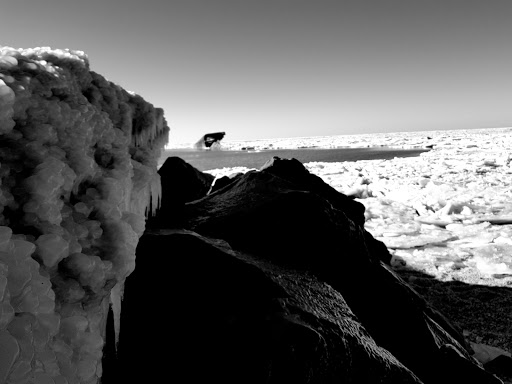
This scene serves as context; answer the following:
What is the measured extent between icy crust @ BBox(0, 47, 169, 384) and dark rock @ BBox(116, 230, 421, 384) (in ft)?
0.74

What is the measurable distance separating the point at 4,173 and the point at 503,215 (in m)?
8.00

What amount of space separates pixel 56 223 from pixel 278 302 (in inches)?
39.0

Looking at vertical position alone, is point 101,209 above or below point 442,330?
above

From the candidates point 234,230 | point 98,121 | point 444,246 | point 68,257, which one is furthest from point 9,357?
point 444,246

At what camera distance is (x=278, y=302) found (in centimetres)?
164

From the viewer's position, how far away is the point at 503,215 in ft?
22.4

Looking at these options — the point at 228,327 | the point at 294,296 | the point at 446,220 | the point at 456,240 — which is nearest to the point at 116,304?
the point at 228,327

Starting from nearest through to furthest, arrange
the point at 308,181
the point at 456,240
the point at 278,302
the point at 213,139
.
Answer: the point at 278,302
the point at 308,181
the point at 456,240
the point at 213,139

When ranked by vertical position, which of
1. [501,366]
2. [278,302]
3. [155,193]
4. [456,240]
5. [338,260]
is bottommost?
[501,366]

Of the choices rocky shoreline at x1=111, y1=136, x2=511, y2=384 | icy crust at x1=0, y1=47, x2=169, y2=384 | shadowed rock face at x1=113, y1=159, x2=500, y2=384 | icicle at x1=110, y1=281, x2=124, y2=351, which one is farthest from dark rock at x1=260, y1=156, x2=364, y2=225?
icicle at x1=110, y1=281, x2=124, y2=351

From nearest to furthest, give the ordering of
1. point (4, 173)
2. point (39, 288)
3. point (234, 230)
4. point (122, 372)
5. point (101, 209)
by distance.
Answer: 1. point (39, 288)
2. point (4, 173)
3. point (101, 209)
4. point (122, 372)
5. point (234, 230)

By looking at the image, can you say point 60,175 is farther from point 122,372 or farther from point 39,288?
point 122,372

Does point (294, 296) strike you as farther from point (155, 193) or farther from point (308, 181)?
point (308, 181)

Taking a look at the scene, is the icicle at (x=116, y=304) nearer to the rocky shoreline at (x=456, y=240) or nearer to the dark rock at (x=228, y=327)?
the dark rock at (x=228, y=327)
